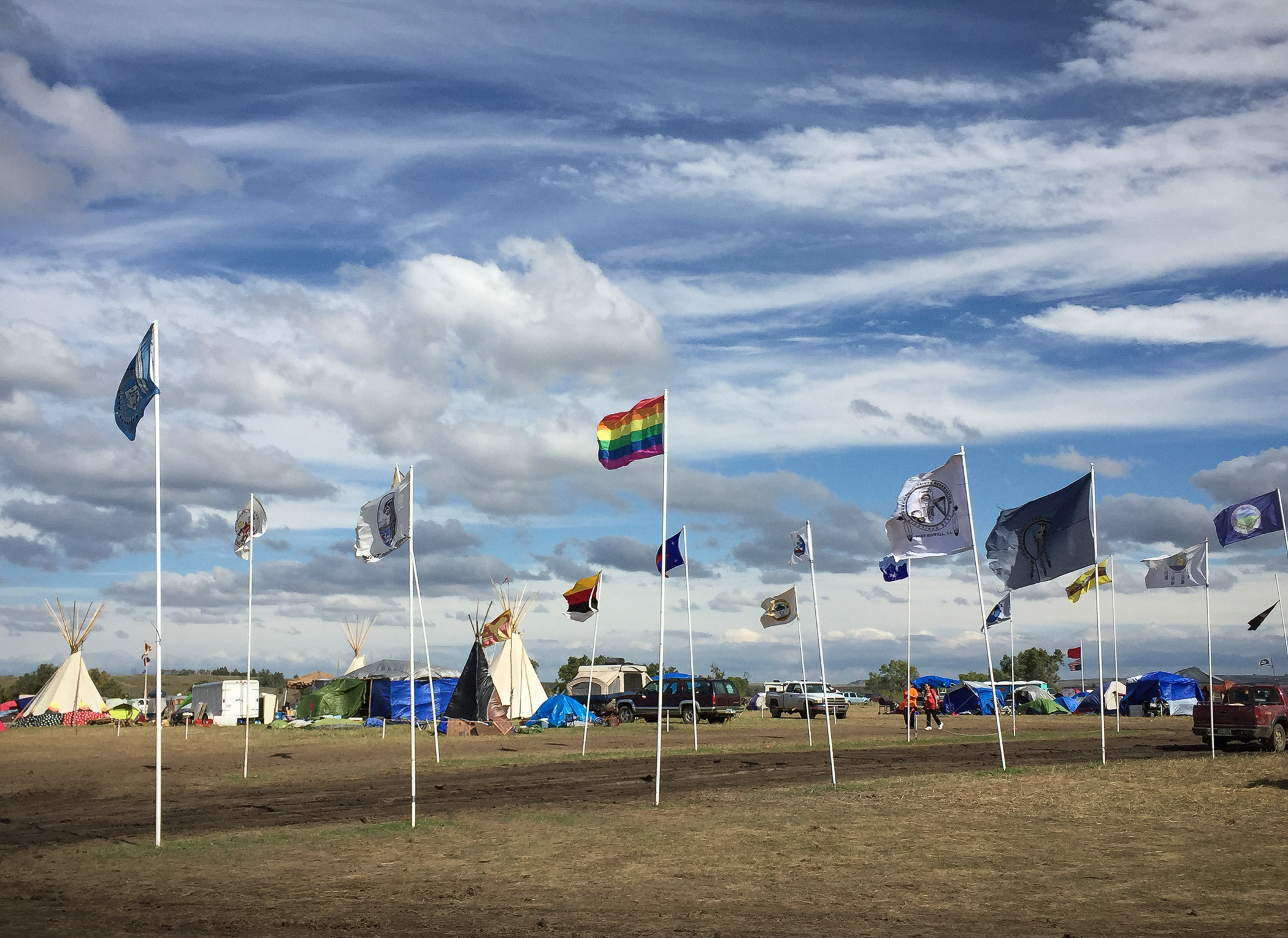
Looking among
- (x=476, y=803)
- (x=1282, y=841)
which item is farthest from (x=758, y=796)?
(x=1282, y=841)

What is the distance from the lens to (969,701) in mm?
59875

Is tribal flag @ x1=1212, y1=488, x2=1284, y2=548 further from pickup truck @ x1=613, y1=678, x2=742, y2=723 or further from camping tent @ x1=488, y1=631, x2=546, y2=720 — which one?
camping tent @ x1=488, y1=631, x2=546, y2=720

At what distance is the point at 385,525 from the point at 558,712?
28844mm

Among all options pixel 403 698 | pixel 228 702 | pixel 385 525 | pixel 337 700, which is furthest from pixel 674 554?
pixel 228 702

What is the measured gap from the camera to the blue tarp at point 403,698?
47781mm

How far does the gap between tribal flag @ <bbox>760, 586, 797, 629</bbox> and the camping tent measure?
67.6 feet

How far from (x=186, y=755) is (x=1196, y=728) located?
29.6m

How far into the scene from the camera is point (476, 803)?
18.9m

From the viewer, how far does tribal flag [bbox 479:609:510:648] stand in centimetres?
4016

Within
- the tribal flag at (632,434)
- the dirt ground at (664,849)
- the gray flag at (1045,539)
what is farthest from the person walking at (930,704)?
the tribal flag at (632,434)

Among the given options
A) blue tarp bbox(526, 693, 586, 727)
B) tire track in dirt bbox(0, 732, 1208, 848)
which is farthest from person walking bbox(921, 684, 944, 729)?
blue tarp bbox(526, 693, 586, 727)

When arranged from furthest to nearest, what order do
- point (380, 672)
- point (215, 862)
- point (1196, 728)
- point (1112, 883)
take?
point (380, 672) < point (1196, 728) < point (215, 862) < point (1112, 883)

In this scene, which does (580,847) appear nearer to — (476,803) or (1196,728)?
(476,803)

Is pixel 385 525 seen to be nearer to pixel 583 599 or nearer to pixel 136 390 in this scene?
pixel 136 390
